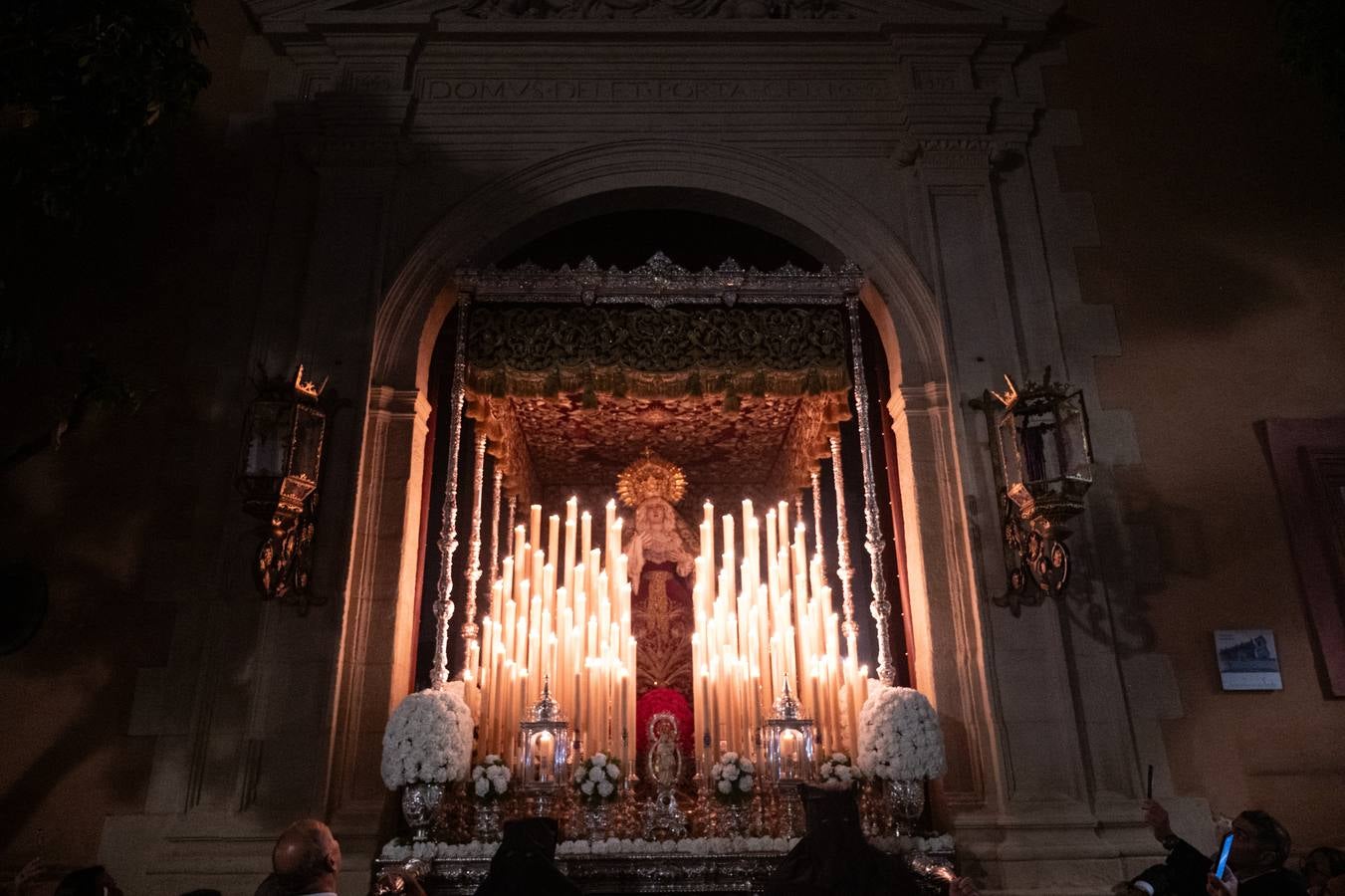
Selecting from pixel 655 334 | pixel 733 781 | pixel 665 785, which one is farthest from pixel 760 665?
pixel 655 334

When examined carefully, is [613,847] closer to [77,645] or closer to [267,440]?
[267,440]

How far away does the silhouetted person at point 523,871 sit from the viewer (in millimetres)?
2900

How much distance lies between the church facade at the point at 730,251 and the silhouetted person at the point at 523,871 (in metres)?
1.47

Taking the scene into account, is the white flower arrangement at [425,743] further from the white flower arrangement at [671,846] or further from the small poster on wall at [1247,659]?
the small poster on wall at [1247,659]

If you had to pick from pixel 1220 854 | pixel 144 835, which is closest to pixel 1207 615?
pixel 1220 854

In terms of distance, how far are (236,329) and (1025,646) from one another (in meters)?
4.49

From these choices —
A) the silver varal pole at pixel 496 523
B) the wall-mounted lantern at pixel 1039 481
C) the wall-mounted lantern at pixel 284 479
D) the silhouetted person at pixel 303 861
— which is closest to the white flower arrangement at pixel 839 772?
the wall-mounted lantern at pixel 1039 481

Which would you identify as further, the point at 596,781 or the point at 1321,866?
the point at 596,781

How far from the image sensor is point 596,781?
4.20 metres

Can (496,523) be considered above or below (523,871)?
above

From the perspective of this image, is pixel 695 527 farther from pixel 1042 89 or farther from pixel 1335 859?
pixel 1335 859

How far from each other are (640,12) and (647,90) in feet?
1.87

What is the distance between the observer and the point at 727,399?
17.1ft

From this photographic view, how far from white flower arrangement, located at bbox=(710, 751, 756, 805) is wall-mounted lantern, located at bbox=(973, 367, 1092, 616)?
1.49m
